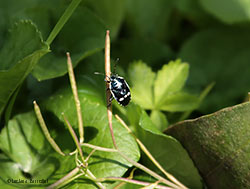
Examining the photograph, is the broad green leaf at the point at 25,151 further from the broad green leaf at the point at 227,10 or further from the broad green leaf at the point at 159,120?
the broad green leaf at the point at 227,10

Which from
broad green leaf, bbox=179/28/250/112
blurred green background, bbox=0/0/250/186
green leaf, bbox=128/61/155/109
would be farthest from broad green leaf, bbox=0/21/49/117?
broad green leaf, bbox=179/28/250/112

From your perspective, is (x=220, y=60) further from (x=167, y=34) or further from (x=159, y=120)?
(x=159, y=120)

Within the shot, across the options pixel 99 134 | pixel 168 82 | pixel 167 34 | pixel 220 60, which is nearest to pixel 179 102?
pixel 168 82

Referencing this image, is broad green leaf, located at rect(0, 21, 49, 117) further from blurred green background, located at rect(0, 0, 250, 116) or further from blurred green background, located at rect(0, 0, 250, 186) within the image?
blurred green background, located at rect(0, 0, 250, 116)

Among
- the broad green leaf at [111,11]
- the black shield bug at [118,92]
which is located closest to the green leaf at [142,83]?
the black shield bug at [118,92]

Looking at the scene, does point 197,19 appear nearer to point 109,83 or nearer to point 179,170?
point 109,83

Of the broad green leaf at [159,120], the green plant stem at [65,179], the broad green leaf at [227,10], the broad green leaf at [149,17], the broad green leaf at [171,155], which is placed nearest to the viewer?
the green plant stem at [65,179]
